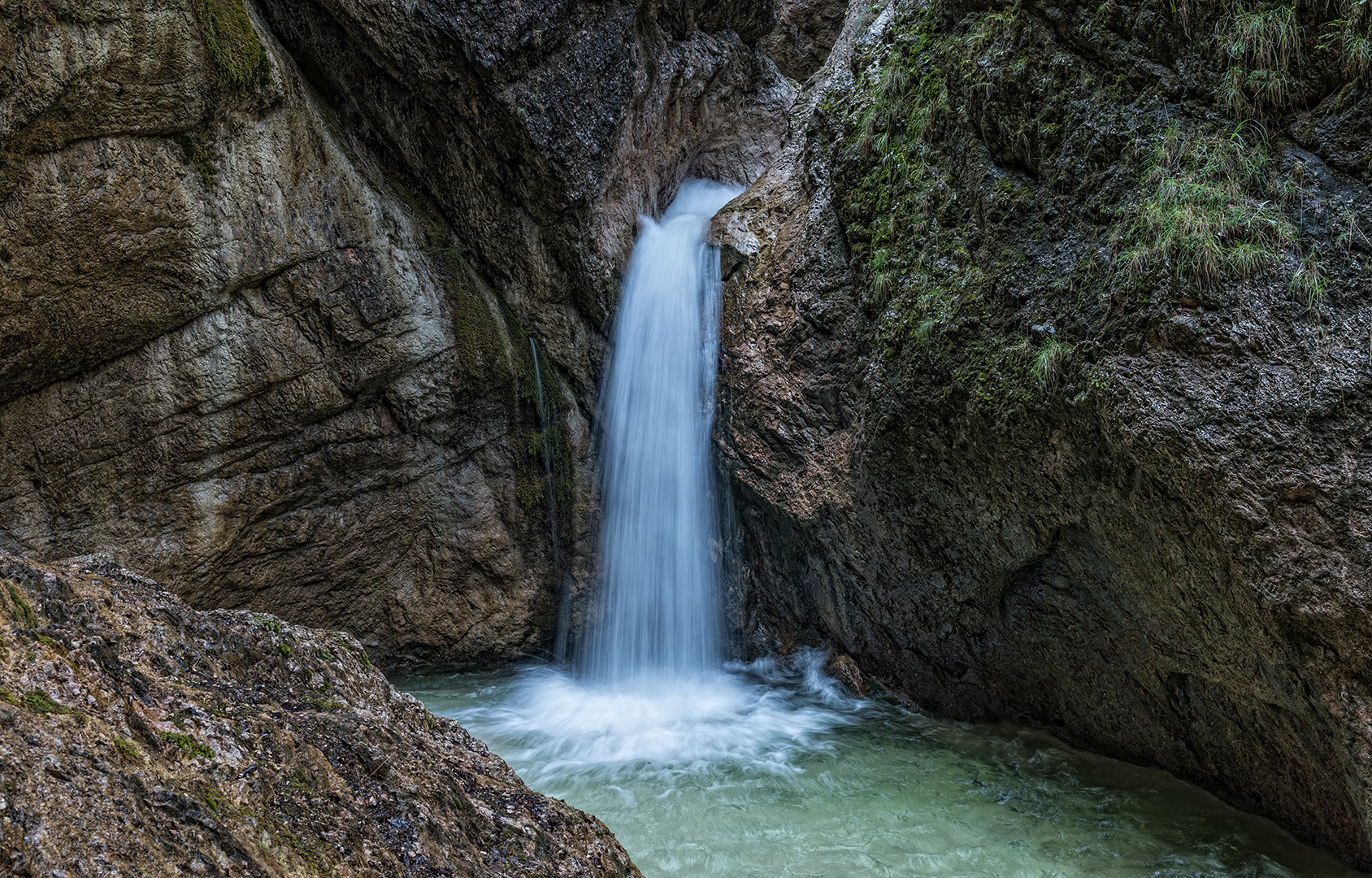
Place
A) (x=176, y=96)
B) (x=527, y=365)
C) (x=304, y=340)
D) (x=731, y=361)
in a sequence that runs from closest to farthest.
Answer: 1. (x=176, y=96)
2. (x=304, y=340)
3. (x=731, y=361)
4. (x=527, y=365)

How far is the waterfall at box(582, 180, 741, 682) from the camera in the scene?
7.83 metres

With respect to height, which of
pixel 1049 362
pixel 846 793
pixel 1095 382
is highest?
pixel 1049 362

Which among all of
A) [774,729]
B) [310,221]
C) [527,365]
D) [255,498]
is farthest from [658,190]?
[774,729]

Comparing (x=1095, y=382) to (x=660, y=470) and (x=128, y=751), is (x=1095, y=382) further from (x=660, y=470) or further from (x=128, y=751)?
(x=660, y=470)

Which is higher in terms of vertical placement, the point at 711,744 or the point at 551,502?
the point at 551,502

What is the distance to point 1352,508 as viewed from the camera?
3.53 metres

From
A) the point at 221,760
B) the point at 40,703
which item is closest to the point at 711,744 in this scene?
the point at 221,760

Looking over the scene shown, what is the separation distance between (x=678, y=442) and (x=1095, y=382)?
14.3ft

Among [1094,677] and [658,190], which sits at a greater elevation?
[658,190]

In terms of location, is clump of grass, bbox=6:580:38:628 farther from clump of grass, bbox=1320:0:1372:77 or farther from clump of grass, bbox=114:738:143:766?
clump of grass, bbox=1320:0:1372:77

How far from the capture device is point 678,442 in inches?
313

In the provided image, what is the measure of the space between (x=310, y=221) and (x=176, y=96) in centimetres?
131

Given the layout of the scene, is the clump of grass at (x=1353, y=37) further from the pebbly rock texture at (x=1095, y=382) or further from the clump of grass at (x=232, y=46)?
the clump of grass at (x=232, y=46)

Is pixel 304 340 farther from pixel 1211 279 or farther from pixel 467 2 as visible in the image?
pixel 1211 279
